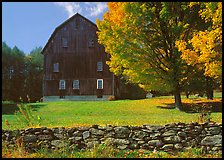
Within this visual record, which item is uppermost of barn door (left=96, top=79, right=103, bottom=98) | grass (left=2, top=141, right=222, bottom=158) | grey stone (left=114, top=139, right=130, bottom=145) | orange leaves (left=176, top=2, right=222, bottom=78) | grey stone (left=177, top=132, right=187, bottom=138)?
orange leaves (left=176, top=2, right=222, bottom=78)

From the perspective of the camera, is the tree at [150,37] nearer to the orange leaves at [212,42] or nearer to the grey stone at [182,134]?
the orange leaves at [212,42]

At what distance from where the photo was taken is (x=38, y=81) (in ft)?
164

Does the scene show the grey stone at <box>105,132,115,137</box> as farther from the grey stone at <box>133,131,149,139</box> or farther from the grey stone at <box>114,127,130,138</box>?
the grey stone at <box>133,131,149,139</box>

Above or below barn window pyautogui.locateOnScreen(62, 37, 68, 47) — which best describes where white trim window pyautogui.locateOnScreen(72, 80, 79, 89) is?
below

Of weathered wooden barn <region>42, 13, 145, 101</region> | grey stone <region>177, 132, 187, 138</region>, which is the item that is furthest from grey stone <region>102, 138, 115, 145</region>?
weathered wooden barn <region>42, 13, 145, 101</region>

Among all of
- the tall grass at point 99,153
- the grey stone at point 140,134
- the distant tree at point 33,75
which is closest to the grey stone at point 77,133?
the tall grass at point 99,153

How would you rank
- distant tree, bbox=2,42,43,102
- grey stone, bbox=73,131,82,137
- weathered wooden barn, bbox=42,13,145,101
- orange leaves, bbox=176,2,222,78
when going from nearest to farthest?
grey stone, bbox=73,131,82,137 → orange leaves, bbox=176,2,222,78 → weathered wooden barn, bbox=42,13,145,101 → distant tree, bbox=2,42,43,102

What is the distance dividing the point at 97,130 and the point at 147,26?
1082 centimetres

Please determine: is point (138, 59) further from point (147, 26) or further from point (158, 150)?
point (158, 150)

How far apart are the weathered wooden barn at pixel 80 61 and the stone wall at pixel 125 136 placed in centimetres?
2621

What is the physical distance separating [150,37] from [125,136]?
10578 mm

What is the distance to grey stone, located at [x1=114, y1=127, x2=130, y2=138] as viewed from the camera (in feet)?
32.9

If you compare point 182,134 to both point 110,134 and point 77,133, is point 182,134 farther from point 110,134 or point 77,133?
point 77,133

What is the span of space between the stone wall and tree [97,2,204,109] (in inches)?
345
